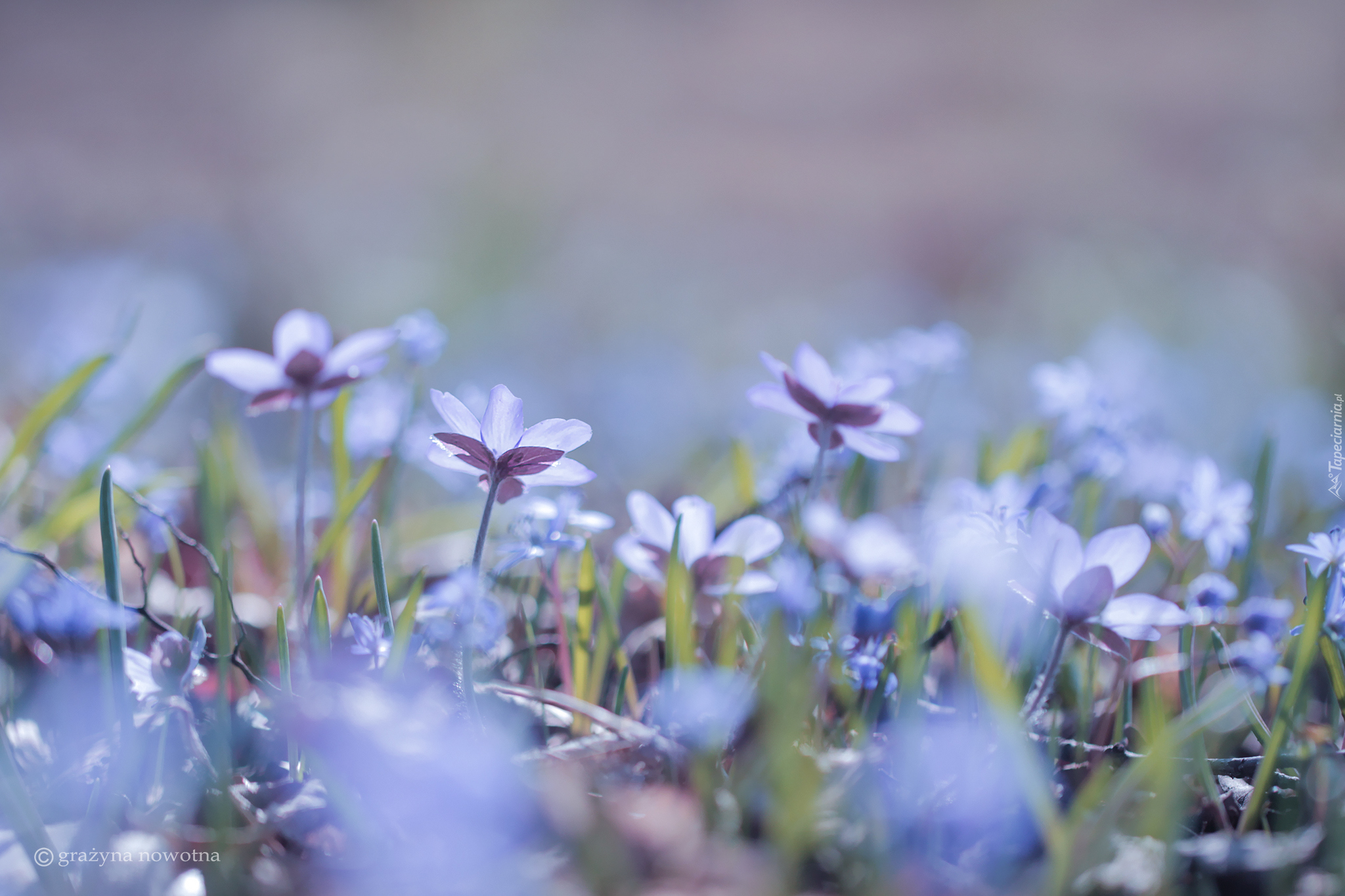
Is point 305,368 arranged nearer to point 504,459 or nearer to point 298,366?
point 298,366

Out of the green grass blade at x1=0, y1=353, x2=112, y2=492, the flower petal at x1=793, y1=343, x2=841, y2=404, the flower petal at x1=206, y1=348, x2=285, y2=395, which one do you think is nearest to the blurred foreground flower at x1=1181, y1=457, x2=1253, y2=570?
the flower petal at x1=793, y1=343, x2=841, y2=404

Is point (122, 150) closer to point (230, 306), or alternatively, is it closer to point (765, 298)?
point (230, 306)

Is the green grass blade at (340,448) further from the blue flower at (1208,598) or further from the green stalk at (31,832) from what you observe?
the blue flower at (1208,598)

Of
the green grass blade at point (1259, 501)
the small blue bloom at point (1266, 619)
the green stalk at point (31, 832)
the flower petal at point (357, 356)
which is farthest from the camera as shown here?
the green grass blade at point (1259, 501)

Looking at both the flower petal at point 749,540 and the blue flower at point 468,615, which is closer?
the blue flower at point 468,615

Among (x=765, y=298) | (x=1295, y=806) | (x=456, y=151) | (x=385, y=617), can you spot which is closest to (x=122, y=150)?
(x=456, y=151)

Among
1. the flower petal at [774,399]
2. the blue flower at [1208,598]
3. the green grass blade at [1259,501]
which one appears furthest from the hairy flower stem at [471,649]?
the green grass blade at [1259,501]
